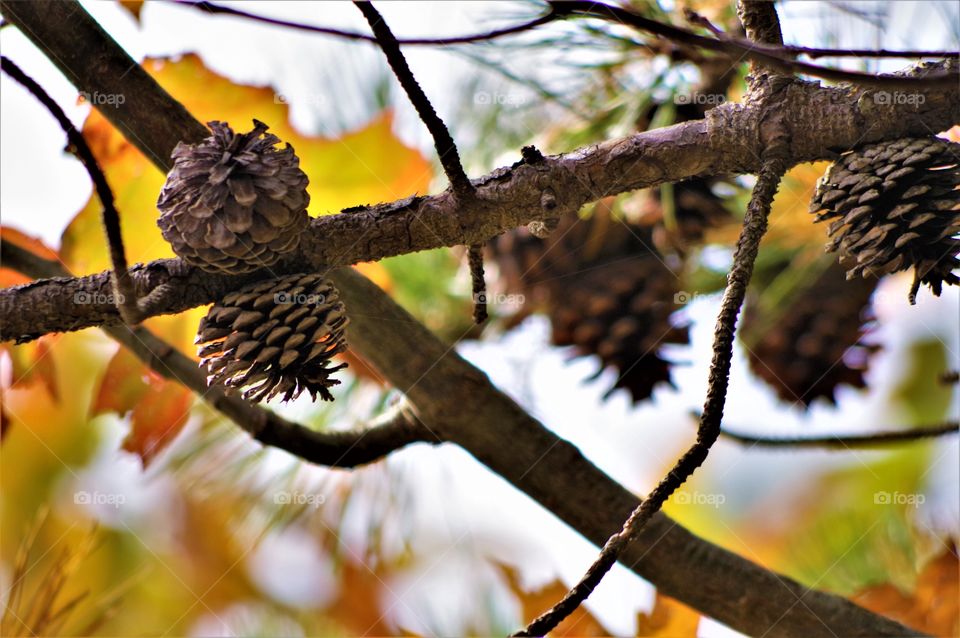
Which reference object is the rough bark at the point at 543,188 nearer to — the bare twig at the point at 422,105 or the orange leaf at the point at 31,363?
the bare twig at the point at 422,105

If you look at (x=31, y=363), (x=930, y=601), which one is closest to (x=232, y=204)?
(x=31, y=363)

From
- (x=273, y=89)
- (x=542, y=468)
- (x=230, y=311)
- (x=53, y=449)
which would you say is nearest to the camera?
(x=230, y=311)

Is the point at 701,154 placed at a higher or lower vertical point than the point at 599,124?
lower

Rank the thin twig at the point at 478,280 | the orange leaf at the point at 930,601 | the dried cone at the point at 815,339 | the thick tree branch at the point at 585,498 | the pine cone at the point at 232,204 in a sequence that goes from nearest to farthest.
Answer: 1. the pine cone at the point at 232,204
2. the thin twig at the point at 478,280
3. the thick tree branch at the point at 585,498
4. the orange leaf at the point at 930,601
5. the dried cone at the point at 815,339

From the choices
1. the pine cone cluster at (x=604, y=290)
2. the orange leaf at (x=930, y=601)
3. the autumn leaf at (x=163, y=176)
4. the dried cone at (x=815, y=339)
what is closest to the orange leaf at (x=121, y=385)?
the autumn leaf at (x=163, y=176)

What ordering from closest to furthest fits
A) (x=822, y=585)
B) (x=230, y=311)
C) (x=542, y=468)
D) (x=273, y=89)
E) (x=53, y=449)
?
(x=230, y=311) < (x=542, y=468) < (x=273, y=89) < (x=822, y=585) < (x=53, y=449)

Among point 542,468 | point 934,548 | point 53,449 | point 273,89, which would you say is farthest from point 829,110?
point 53,449

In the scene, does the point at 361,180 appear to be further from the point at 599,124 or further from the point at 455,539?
the point at 455,539

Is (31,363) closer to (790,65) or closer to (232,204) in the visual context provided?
(232,204)

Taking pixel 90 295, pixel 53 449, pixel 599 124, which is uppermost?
pixel 599 124
